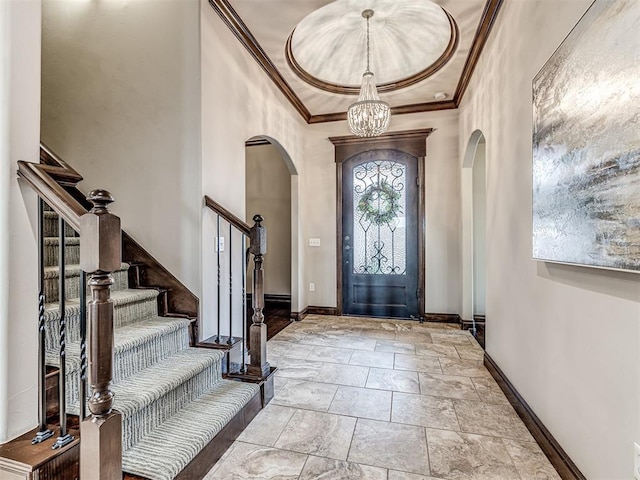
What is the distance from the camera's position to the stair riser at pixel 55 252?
2072 millimetres

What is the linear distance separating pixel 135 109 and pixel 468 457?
3275 mm

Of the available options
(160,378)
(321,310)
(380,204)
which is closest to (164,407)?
(160,378)

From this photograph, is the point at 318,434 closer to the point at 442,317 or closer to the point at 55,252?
the point at 55,252

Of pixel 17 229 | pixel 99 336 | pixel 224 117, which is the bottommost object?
pixel 99 336

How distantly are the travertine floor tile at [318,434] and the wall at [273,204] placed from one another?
3.53m

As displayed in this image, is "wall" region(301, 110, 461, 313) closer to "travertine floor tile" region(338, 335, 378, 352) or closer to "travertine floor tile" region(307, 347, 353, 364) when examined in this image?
"travertine floor tile" region(338, 335, 378, 352)

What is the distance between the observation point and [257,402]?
2.13 meters

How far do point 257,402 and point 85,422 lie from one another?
121cm

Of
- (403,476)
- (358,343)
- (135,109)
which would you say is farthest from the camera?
(358,343)

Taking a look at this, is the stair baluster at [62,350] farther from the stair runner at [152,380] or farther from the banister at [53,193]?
the stair runner at [152,380]

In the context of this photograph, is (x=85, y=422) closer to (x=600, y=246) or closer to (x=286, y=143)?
(x=600, y=246)

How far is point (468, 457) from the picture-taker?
172 centimetres

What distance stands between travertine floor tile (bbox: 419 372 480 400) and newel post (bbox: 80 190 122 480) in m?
2.12

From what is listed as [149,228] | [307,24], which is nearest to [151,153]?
[149,228]
